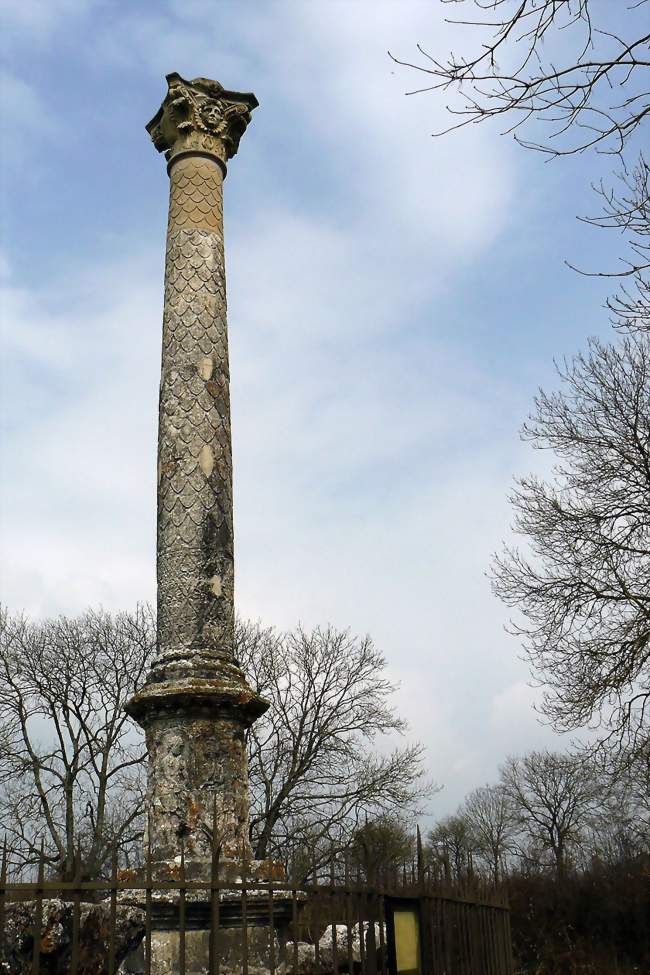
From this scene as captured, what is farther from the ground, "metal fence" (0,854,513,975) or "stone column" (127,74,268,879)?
"stone column" (127,74,268,879)

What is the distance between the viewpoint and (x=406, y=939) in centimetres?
502

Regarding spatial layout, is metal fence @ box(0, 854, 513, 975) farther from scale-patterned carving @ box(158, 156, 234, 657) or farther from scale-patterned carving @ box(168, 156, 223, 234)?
scale-patterned carving @ box(168, 156, 223, 234)

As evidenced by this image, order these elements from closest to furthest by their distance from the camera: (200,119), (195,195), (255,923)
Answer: (255,923) → (195,195) → (200,119)

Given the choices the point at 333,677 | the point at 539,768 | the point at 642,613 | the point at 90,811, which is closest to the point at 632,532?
the point at 642,613

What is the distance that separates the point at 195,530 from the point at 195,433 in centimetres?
90

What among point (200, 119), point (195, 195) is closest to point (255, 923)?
point (195, 195)

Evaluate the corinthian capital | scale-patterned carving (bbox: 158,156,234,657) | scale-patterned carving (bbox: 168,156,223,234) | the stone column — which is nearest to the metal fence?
the stone column

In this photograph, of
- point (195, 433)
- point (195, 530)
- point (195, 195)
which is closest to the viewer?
point (195, 530)

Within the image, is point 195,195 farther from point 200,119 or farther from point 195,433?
point 195,433

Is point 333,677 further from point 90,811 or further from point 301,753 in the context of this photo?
point 90,811

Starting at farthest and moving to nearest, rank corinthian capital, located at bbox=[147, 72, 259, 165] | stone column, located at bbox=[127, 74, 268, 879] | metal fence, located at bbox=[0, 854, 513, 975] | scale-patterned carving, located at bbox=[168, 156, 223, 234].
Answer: corinthian capital, located at bbox=[147, 72, 259, 165]
scale-patterned carving, located at bbox=[168, 156, 223, 234]
stone column, located at bbox=[127, 74, 268, 879]
metal fence, located at bbox=[0, 854, 513, 975]

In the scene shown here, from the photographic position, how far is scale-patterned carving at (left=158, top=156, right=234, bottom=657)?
774cm

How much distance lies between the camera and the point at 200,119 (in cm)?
951

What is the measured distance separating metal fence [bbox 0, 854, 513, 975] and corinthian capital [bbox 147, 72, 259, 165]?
22.7 ft
